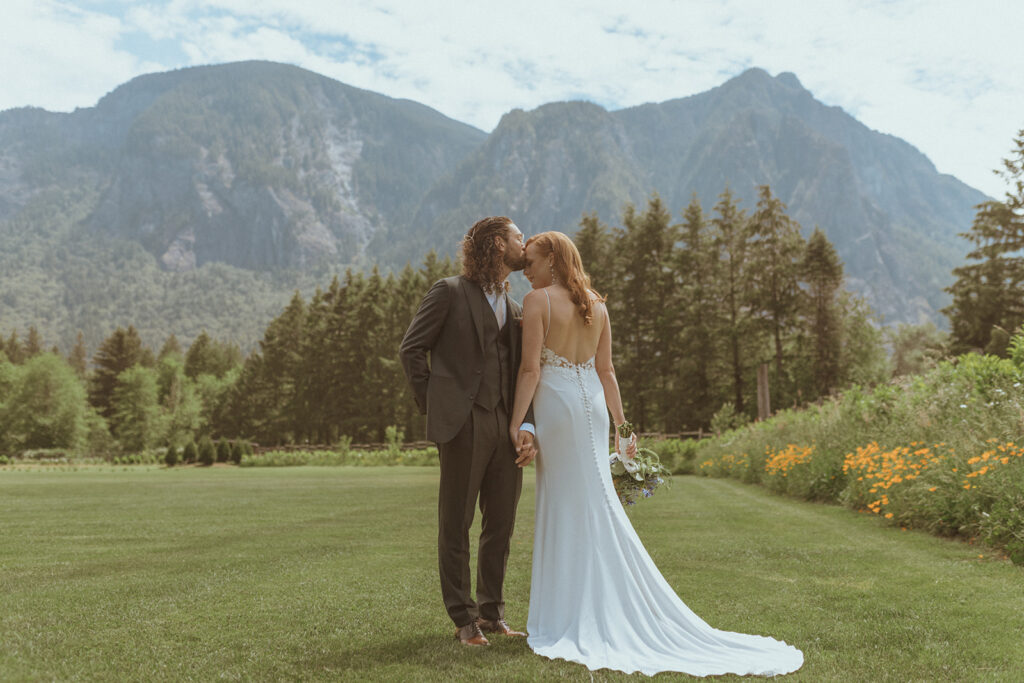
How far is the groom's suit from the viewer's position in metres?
5.00

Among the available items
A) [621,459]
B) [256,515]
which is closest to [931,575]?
[621,459]

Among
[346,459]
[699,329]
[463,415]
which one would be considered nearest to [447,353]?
[463,415]

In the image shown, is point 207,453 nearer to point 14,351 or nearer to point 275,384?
point 275,384

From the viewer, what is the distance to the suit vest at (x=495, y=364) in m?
5.08

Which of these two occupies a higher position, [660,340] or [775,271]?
[775,271]

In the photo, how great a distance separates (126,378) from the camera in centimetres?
6831

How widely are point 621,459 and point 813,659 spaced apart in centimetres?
173

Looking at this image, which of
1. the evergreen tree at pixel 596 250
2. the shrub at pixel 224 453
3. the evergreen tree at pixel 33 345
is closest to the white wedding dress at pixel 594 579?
the shrub at pixel 224 453

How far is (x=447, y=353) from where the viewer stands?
509 centimetres

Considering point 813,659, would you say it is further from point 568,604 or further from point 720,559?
point 720,559

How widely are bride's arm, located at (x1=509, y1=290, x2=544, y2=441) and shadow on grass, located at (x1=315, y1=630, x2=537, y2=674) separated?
1.31 metres

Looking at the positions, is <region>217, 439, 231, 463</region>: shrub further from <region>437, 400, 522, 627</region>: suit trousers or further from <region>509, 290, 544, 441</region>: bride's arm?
<region>509, 290, 544, 441</region>: bride's arm

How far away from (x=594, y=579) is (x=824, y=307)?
44.4 meters

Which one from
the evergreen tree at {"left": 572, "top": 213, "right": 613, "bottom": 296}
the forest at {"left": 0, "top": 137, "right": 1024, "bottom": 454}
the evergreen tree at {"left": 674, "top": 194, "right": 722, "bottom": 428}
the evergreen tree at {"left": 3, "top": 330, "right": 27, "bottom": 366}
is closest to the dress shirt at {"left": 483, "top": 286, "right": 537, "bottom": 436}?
the forest at {"left": 0, "top": 137, "right": 1024, "bottom": 454}
